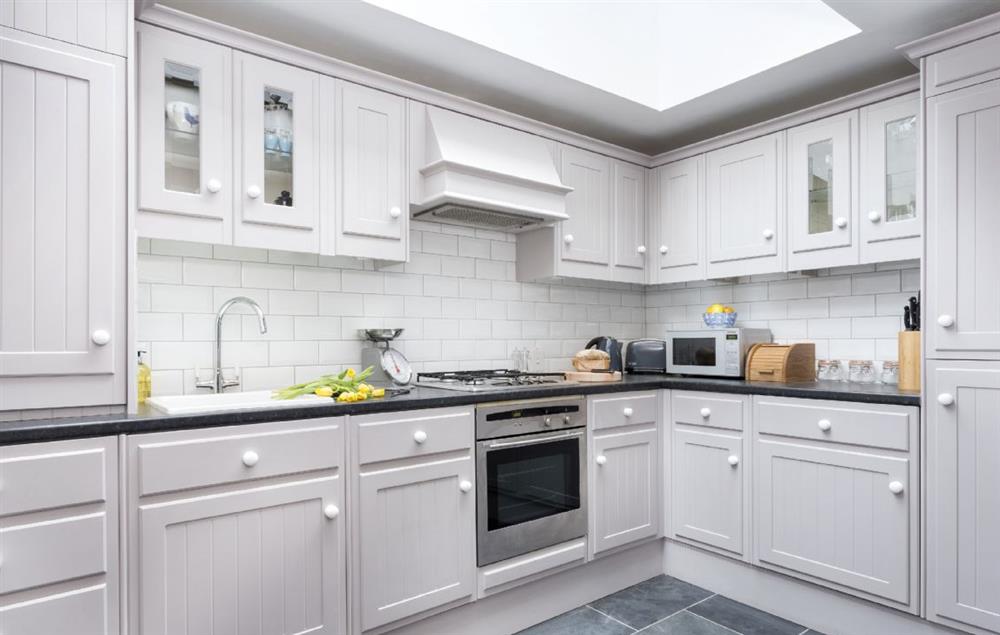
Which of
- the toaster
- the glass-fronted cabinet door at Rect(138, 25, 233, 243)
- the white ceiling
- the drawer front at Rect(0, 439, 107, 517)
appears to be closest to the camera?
the drawer front at Rect(0, 439, 107, 517)

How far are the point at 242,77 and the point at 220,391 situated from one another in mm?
1193

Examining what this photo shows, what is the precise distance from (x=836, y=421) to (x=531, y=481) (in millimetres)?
1266

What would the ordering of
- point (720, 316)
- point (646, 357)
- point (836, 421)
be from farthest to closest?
1. point (646, 357)
2. point (720, 316)
3. point (836, 421)

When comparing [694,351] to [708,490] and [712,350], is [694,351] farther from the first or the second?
[708,490]

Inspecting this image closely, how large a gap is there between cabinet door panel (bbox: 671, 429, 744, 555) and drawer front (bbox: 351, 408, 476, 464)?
122cm

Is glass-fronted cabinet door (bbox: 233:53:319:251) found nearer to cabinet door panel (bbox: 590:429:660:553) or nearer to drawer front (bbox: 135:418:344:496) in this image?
drawer front (bbox: 135:418:344:496)

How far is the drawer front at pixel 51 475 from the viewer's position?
1563 millimetres

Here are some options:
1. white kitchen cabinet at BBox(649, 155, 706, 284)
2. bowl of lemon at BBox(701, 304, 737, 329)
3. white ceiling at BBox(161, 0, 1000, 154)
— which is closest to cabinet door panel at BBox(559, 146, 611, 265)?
white ceiling at BBox(161, 0, 1000, 154)

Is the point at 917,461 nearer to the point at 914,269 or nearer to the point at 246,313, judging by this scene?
the point at 914,269

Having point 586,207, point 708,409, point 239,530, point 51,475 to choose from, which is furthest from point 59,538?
point 586,207

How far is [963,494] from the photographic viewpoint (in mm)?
2205

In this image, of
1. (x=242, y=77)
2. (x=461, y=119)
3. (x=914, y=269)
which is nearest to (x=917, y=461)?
(x=914, y=269)

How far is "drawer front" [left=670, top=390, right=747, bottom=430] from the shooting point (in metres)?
2.85

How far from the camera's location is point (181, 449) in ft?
5.91
